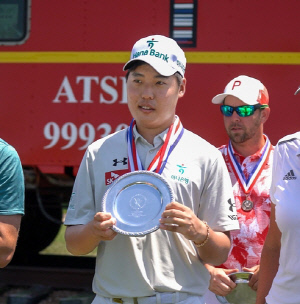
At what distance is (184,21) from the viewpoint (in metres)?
5.43

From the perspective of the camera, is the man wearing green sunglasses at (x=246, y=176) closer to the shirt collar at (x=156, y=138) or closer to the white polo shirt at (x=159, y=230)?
the white polo shirt at (x=159, y=230)

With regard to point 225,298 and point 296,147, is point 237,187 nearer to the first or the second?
point 225,298

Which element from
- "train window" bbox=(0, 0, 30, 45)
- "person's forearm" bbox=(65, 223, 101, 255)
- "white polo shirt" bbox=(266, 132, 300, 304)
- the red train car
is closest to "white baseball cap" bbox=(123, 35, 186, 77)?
"white polo shirt" bbox=(266, 132, 300, 304)

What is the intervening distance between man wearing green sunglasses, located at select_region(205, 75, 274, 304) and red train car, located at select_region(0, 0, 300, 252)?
5.09 feet

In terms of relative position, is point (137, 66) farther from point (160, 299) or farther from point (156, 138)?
point (160, 299)

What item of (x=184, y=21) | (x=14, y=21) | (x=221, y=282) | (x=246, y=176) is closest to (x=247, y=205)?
(x=246, y=176)

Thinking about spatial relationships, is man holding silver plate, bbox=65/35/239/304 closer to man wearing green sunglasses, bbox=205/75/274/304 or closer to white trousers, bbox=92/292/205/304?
white trousers, bbox=92/292/205/304

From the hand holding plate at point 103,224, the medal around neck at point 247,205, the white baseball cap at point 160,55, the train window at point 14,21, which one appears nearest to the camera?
the hand holding plate at point 103,224

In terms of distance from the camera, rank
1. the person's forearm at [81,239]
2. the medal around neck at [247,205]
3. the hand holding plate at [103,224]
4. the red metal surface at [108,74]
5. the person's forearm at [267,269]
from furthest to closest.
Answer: the red metal surface at [108,74] < the medal around neck at [247,205] < the person's forearm at [267,269] < the person's forearm at [81,239] < the hand holding plate at [103,224]

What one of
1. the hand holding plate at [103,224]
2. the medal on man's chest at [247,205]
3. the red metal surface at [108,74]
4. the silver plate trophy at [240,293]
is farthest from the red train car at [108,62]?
the hand holding plate at [103,224]

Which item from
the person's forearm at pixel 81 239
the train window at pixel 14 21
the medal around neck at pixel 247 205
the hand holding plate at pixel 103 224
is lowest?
the medal around neck at pixel 247 205

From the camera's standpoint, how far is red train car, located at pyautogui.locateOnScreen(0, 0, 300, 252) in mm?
5340

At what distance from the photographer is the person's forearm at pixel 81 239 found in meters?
2.47

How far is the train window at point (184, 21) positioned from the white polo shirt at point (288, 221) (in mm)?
2949
